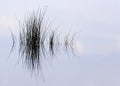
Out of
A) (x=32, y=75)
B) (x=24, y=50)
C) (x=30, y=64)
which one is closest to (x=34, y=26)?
(x=24, y=50)

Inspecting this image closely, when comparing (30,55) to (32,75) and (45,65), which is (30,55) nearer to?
(45,65)

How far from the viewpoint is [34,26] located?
6.46m

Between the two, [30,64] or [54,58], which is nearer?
[30,64]

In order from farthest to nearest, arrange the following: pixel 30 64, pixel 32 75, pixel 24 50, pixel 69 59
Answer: pixel 24 50, pixel 69 59, pixel 30 64, pixel 32 75

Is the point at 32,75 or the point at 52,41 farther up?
the point at 52,41

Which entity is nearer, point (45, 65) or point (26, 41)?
point (45, 65)

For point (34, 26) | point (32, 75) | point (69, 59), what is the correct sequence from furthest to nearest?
point (34, 26)
point (69, 59)
point (32, 75)

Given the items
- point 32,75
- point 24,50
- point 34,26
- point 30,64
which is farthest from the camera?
point 34,26

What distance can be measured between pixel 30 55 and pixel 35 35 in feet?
3.54

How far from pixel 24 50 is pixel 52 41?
88 cm

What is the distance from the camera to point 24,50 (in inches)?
237

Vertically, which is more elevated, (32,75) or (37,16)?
(37,16)

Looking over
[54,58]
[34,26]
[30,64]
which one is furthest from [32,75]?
[34,26]

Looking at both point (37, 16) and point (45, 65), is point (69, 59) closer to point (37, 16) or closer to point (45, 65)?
point (45, 65)
